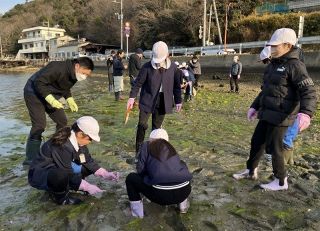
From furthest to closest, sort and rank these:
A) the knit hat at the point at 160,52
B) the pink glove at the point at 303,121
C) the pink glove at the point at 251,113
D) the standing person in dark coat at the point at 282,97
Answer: the knit hat at the point at 160,52, the pink glove at the point at 251,113, the standing person in dark coat at the point at 282,97, the pink glove at the point at 303,121

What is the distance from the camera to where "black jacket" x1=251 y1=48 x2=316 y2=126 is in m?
3.81

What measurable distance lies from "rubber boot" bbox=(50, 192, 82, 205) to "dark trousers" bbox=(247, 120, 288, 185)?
7.24 ft

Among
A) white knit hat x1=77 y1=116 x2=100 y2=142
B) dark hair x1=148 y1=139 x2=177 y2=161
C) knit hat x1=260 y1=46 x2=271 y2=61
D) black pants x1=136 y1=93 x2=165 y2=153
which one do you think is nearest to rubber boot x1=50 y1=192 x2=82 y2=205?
white knit hat x1=77 y1=116 x2=100 y2=142

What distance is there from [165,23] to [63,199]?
42.7m

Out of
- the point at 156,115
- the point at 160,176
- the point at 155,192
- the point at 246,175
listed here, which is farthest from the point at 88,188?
the point at 246,175

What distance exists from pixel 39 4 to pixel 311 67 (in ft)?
413

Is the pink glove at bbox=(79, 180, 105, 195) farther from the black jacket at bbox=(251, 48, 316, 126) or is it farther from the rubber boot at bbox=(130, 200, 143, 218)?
the black jacket at bbox=(251, 48, 316, 126)

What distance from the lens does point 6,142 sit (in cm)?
727

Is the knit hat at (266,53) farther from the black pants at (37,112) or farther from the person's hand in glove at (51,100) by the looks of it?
the black pants at (37,112)

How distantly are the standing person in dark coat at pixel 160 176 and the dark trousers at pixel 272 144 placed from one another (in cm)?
122

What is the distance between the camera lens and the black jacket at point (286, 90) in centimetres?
381

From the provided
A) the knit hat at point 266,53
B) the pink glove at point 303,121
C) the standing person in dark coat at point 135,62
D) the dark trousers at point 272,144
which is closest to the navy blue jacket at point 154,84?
the knit hat at point 266,53

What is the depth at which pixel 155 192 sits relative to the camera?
354 centimetres

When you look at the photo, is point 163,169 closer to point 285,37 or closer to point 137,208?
point 137,208
